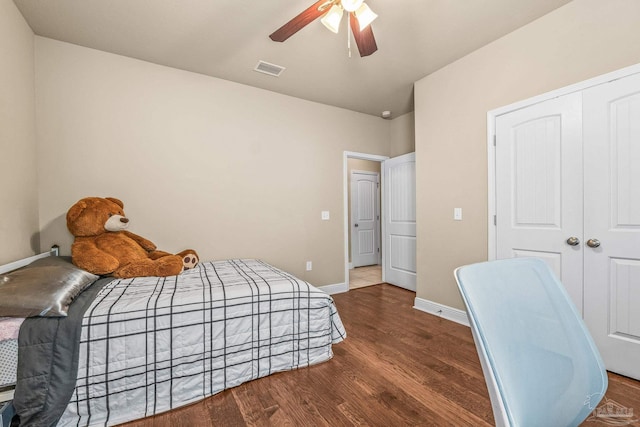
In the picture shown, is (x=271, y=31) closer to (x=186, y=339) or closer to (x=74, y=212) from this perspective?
(x=74, y=212)

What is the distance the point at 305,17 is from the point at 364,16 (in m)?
0.35

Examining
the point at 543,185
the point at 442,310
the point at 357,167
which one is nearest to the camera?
the point at 543,185

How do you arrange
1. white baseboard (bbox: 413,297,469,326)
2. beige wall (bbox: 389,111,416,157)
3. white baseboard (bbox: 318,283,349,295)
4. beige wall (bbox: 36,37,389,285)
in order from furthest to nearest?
1. beige wall (bbox: 389,111,416,157)
2. white baseboard (bbox: 318,283,349,295)
3. white baseboard (bbox: 413,297,469,326)
4. beige wall (bbox: 36,37,389,285)

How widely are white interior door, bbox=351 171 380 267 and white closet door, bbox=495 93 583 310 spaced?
10.7ft

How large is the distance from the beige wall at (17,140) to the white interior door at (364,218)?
4.48 metres

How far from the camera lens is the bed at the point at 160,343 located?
4.28ft

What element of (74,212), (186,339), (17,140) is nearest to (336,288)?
(186,339)

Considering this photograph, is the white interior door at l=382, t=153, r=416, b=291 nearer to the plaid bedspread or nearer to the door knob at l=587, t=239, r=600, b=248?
the door knob at l=587, t=239, r=600, b=248

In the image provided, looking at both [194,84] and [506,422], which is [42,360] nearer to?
[506,422]

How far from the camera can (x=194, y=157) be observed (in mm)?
2846

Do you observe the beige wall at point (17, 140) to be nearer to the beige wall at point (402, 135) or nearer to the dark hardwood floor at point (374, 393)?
the dark hardwood floor at point (374, 393)

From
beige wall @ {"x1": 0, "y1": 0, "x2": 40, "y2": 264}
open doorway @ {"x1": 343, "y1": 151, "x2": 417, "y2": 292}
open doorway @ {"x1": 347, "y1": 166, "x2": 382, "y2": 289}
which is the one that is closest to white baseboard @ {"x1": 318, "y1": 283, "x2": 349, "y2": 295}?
open doorway @ {"x1": 343, "y1": 151, "x2": 417, "y2": 292}

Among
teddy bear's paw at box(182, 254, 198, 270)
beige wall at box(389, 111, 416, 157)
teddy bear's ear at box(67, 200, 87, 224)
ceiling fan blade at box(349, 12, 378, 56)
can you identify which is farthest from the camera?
beige wall at box(389, 111, 416, 157)

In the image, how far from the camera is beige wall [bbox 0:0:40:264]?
175cm
